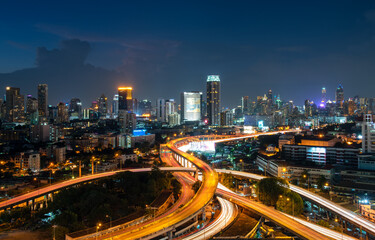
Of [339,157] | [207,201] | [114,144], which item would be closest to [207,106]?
[114,144]

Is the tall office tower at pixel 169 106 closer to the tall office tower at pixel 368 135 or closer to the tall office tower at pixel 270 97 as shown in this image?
the tall office tower at pixel 270 97

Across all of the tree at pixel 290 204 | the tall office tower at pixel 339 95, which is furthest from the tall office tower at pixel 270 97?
the tree at pixel 290 204

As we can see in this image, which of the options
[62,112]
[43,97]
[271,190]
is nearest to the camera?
[271,190]

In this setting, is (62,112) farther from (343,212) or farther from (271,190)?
(343,212)

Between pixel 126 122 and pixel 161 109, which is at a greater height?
pixel 161 109

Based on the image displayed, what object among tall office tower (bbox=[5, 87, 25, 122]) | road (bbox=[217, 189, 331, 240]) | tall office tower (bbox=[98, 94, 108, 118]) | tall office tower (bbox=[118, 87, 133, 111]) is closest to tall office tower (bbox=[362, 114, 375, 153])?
road (bbox=[217, 189, 331, 240])

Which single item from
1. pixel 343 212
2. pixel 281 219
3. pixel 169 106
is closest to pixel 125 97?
pixel 169 106
